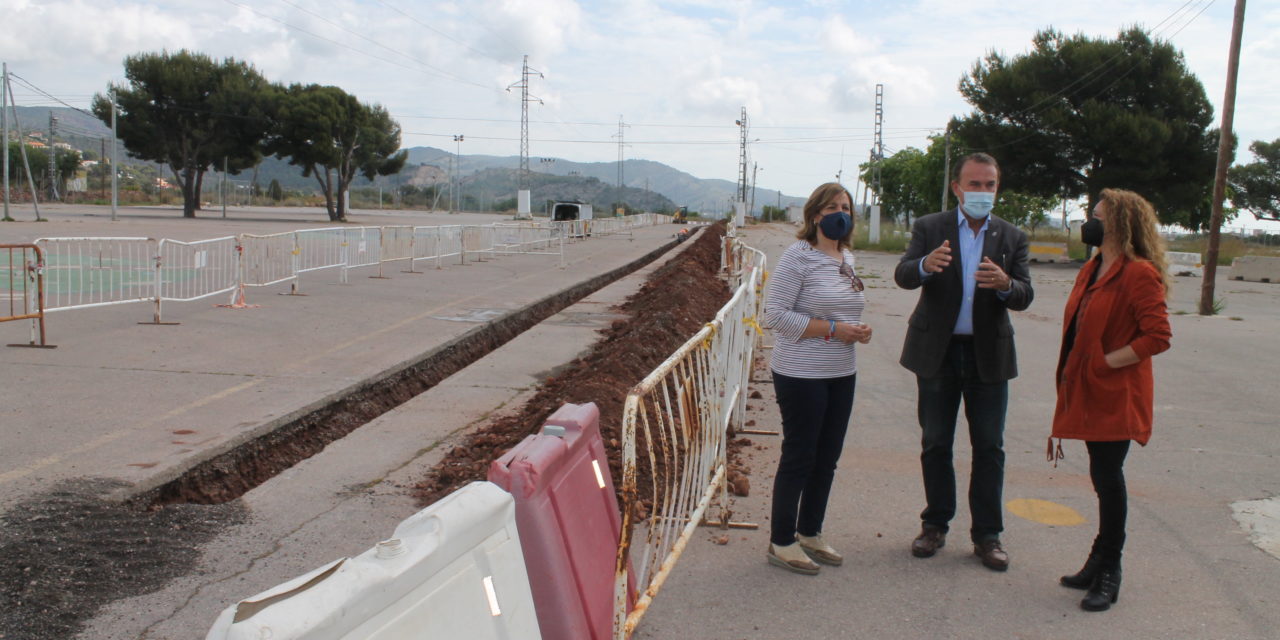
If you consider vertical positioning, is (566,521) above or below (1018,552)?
above

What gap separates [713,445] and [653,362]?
14.1 ft

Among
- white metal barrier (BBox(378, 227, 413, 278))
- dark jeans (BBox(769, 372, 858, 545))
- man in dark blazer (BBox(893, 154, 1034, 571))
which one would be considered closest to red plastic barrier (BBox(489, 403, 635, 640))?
dark jeans (BBox(769, 372, 858, 545))

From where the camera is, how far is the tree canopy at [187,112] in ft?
168

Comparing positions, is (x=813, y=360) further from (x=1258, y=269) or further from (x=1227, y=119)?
(x=1258, y=269)

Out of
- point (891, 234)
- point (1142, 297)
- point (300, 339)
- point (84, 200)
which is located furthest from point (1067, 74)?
point (84, 200)

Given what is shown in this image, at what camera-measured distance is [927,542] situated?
4602 mm

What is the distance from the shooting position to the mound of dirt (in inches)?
222

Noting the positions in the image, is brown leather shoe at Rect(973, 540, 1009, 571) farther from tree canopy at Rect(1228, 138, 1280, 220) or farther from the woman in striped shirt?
tree canopy at Rect(1228, 138, 1280, 220)

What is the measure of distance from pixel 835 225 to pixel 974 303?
75 centimetres

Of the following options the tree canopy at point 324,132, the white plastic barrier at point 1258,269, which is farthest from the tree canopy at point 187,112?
the white plastic barrier at point 1258,269

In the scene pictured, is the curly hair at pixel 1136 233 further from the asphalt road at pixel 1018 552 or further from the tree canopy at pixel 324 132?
the tree canopy at pixel 324 132

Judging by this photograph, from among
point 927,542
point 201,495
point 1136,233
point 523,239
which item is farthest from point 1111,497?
point 523,239

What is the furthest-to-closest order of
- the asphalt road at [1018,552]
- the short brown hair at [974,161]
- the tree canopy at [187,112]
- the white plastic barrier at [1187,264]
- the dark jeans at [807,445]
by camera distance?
the tree canopy at [187,112] → the white plastic barrier at [1187,264] → the short brown hair at [974,161] → the dark jeans at [807,445] → the asphalt road at [1018,552]

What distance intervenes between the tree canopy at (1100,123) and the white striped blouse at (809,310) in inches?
1650
